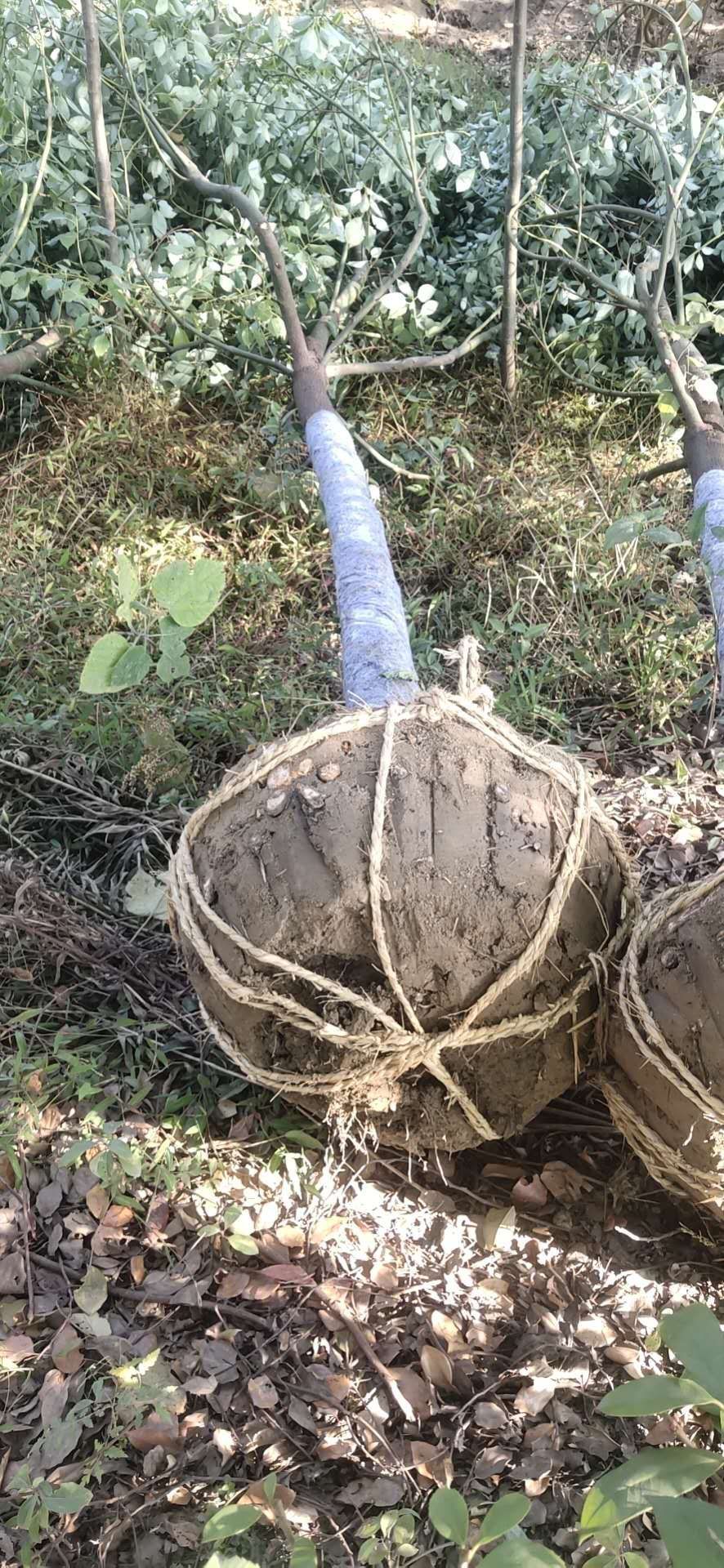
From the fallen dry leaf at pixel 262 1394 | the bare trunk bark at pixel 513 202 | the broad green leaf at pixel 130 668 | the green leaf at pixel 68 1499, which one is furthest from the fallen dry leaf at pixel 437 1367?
the bare trunk bark at pixel 513 202

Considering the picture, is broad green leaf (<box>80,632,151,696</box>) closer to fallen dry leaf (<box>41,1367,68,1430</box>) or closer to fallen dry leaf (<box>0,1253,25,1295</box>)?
fallen dry leaf (<box>0,1253,25,1295</box>)

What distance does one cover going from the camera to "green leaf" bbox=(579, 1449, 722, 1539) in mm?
913

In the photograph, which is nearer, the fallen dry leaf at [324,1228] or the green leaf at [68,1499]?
the green leaf at [68,1499]

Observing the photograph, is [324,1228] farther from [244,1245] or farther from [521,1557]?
[521,1557]

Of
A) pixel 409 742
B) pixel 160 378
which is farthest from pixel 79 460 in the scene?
pixel 409 742

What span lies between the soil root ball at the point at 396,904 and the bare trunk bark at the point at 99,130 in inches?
95.1

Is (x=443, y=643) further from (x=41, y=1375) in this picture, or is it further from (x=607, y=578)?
(x=41, y=1375)

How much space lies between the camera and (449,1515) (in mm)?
1027

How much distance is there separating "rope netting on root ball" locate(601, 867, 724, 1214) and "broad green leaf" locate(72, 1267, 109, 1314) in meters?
0.84

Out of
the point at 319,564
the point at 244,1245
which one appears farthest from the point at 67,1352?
the point at 319,564

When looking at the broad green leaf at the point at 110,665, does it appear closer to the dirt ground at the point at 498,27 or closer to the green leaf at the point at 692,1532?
the green leaf at the point at 692,1532

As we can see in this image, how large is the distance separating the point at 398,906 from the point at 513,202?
2.64 m

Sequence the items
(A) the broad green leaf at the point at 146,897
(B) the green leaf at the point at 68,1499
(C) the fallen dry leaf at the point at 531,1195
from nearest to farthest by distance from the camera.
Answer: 1. (B) the green leaf at the point at 68,1499
2. (C) the fallen dry leaf at the point at 531,1195
3. (A) the broad green leaf at the point at 146,897

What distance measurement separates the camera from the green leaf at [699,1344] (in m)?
0.93
